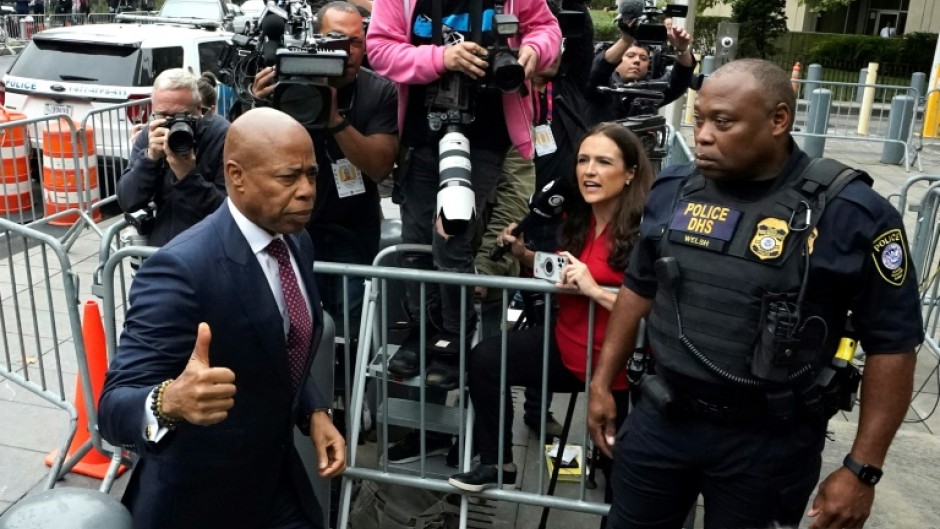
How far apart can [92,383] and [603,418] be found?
102 inches

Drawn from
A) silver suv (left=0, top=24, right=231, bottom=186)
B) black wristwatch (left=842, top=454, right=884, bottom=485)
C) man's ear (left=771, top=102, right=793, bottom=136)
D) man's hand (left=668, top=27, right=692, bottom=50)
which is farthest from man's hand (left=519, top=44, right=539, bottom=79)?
silver suv (left=0, top=24, right=231, bottom=186)

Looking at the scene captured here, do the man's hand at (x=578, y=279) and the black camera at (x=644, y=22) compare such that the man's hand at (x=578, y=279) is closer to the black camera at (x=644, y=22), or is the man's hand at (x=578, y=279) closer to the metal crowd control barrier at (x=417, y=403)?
the metal crowd control barrier at (x=417, y=403)

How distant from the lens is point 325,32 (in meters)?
4.15

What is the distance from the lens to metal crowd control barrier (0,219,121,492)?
13.2 feet

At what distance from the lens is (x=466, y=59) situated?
3.65 m

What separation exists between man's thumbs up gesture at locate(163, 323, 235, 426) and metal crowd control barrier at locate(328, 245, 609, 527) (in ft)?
4.27

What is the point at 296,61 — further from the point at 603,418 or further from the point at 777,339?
the point at 777,339

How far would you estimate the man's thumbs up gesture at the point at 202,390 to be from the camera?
7.19 feet

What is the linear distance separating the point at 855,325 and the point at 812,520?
1.94ft

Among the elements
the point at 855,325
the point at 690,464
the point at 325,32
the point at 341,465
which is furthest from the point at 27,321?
the point at 855,325

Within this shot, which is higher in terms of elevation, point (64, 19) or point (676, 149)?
point (64, 19)

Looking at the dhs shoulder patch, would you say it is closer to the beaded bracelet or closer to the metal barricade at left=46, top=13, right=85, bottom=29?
the beaded bracelet

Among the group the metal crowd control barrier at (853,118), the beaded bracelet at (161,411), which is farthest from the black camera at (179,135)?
the metal crowd control barrier at (853,118)

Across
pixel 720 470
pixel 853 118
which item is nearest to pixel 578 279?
pixel 720 470
